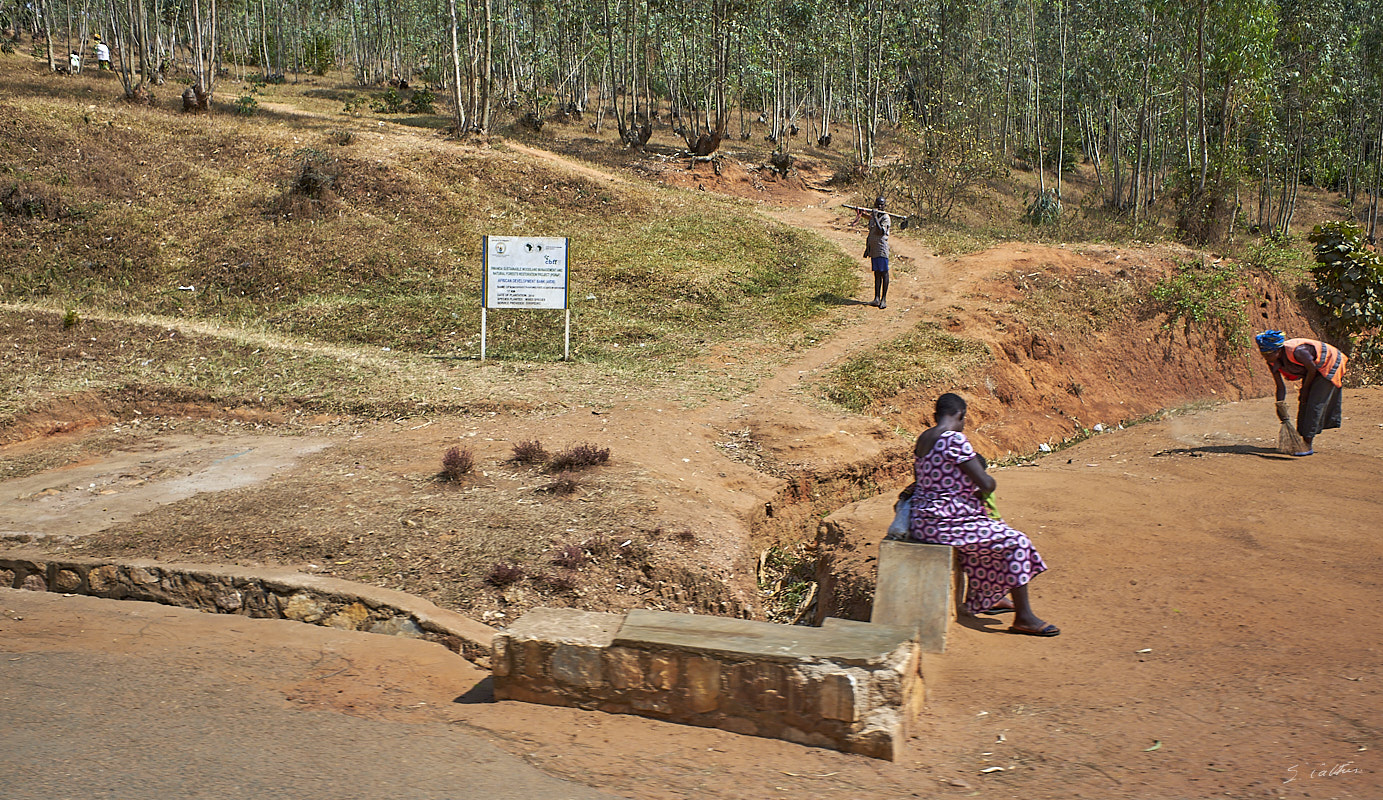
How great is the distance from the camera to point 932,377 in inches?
521

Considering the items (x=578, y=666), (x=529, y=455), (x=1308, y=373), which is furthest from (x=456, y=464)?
(x=1308, y=373)

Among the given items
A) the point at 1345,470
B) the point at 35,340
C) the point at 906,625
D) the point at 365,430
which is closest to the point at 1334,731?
the point at 906,625

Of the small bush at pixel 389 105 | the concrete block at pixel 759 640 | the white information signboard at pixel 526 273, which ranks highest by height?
the small bush at pixel 389 105

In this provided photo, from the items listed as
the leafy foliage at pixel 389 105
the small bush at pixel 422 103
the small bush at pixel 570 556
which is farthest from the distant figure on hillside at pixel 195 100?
the small bush at pixel 570 556

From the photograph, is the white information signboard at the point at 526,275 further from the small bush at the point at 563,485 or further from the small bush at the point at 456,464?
the small bush at the point at 563,485

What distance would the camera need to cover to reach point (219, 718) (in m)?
4.48

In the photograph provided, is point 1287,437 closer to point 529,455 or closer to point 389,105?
point 529,455

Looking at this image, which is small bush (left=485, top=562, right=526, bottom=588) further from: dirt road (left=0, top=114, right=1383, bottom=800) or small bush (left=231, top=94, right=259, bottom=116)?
small bush (left=231, top=94, right=259, bottom=116)

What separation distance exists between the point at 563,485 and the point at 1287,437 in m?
7.16

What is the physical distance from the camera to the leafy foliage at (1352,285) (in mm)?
17891

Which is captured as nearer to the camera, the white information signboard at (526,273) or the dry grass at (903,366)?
the dry grass at (903,366)

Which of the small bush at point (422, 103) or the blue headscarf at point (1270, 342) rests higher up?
the small bush at point (422, 103)

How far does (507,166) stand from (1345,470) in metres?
19.1

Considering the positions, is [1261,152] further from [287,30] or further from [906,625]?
[287,30]
